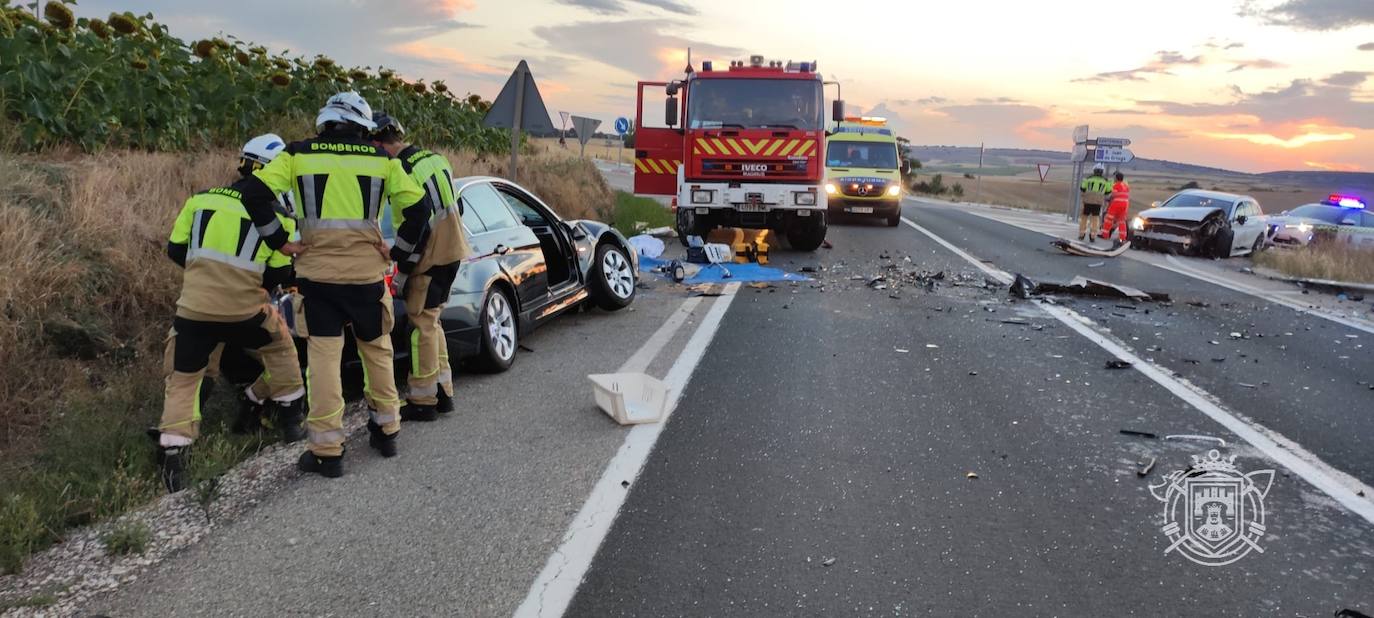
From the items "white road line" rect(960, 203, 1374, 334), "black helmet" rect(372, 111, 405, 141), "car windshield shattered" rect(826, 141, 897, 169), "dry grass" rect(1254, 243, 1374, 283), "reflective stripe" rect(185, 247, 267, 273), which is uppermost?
"car windshield shattered" rect(826, 141, 897, 169)

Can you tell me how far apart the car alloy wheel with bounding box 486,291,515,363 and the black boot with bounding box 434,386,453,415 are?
72 centimetres

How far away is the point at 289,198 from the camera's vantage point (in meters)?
4.76

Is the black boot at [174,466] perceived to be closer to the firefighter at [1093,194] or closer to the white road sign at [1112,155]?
the firefighter at [1093,194]

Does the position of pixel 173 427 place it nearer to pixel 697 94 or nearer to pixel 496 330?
pixel 496 330

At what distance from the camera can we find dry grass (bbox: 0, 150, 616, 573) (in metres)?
4.18

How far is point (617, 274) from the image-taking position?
9.03 meters

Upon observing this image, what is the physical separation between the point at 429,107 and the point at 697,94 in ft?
18.3

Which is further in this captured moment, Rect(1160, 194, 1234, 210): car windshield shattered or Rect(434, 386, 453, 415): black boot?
Rect(1160, 194, 1234, 210): car windshield shattered

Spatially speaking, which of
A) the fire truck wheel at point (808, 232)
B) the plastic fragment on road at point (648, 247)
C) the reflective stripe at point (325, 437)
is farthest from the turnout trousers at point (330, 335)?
the fire truck wheel at point (808, 232)

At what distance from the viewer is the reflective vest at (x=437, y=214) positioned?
5.10 metres

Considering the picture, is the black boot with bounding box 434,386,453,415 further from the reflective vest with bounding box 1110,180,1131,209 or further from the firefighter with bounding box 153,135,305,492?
the reflective vest with bounding box 1110,180,1131,209

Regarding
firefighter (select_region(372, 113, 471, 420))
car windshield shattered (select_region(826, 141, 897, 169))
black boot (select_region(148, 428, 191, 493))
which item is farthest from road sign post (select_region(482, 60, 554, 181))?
car windshield shattered (select_region(826, 141, 897, 169))

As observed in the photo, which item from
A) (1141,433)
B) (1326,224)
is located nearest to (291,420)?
(1141,433)

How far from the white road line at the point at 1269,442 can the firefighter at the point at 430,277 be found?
15.1 feet
